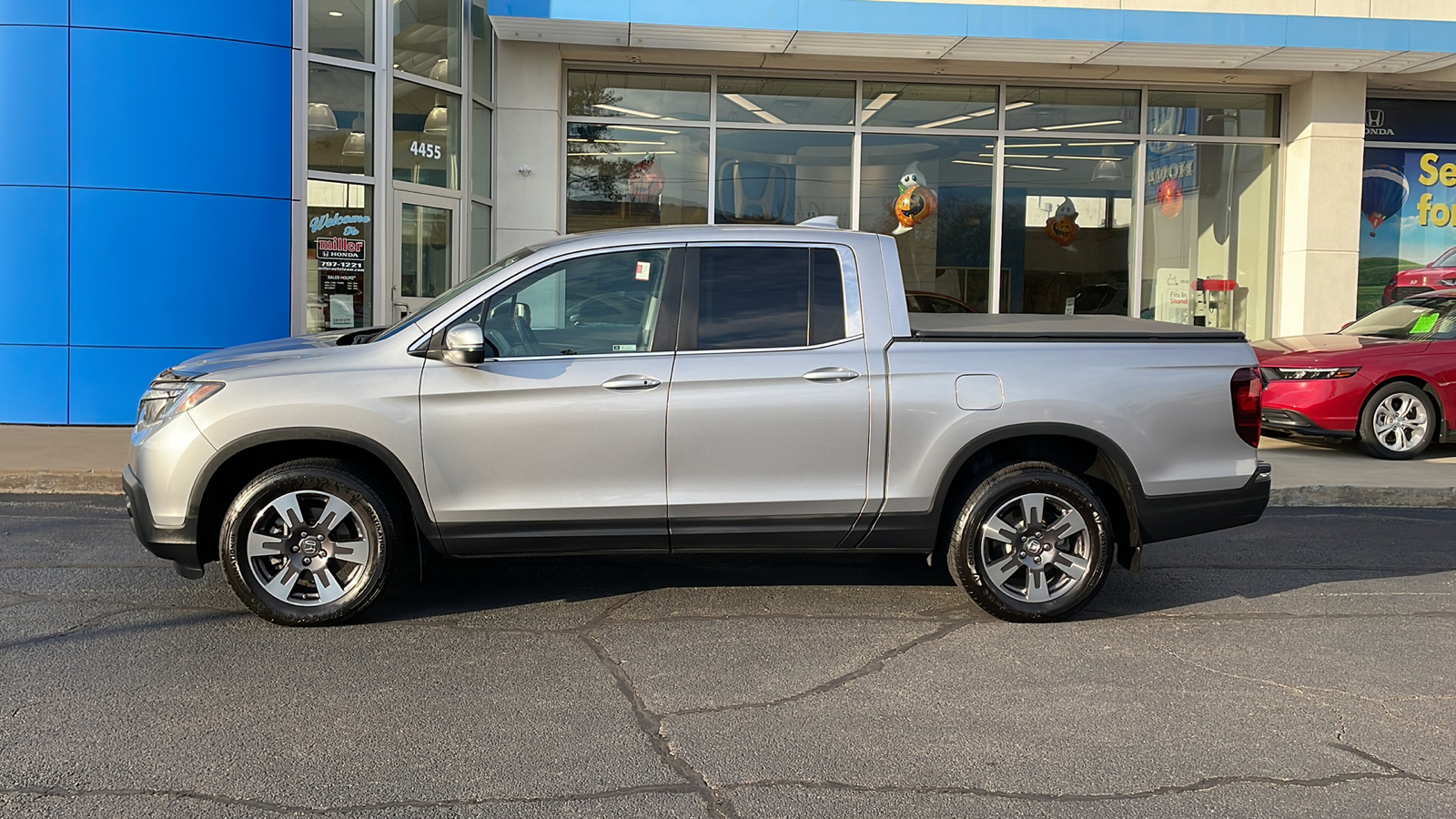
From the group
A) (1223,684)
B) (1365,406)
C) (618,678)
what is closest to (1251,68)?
(1365,406)

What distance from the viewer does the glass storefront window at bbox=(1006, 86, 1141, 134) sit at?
15000 mm

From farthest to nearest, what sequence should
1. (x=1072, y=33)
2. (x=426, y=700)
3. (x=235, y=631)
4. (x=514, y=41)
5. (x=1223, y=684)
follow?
1. (x=514, y=41)
2. (x=1072, y=33)
3. (x=235, y=631)
4. (x=1223, y=684)
5. (x=426, y=700)

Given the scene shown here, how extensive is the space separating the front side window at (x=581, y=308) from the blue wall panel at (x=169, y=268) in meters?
7.01

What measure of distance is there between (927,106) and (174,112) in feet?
28.4

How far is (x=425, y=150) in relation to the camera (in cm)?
1275

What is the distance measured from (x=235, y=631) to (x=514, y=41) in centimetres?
984

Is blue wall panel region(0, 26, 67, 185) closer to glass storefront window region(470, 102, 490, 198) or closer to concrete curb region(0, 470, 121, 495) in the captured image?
concrete curb region(0, 470, 121, 495)

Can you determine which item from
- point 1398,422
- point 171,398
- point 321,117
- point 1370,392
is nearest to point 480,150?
point 321,117

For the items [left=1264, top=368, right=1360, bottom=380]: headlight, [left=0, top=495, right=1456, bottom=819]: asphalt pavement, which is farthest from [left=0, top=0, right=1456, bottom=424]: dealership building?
[left=0, top=495, right=1456, bottom=819]: asphalt pavement

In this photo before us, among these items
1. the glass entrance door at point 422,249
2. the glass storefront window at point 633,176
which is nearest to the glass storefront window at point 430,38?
the glass entrance door at point 422,249

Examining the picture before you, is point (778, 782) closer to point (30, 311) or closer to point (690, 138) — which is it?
point (30, 311)

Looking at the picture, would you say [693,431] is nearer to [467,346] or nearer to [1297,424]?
[467,346]

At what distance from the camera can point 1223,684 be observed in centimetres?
472

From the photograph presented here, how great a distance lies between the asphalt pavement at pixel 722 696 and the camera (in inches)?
143
